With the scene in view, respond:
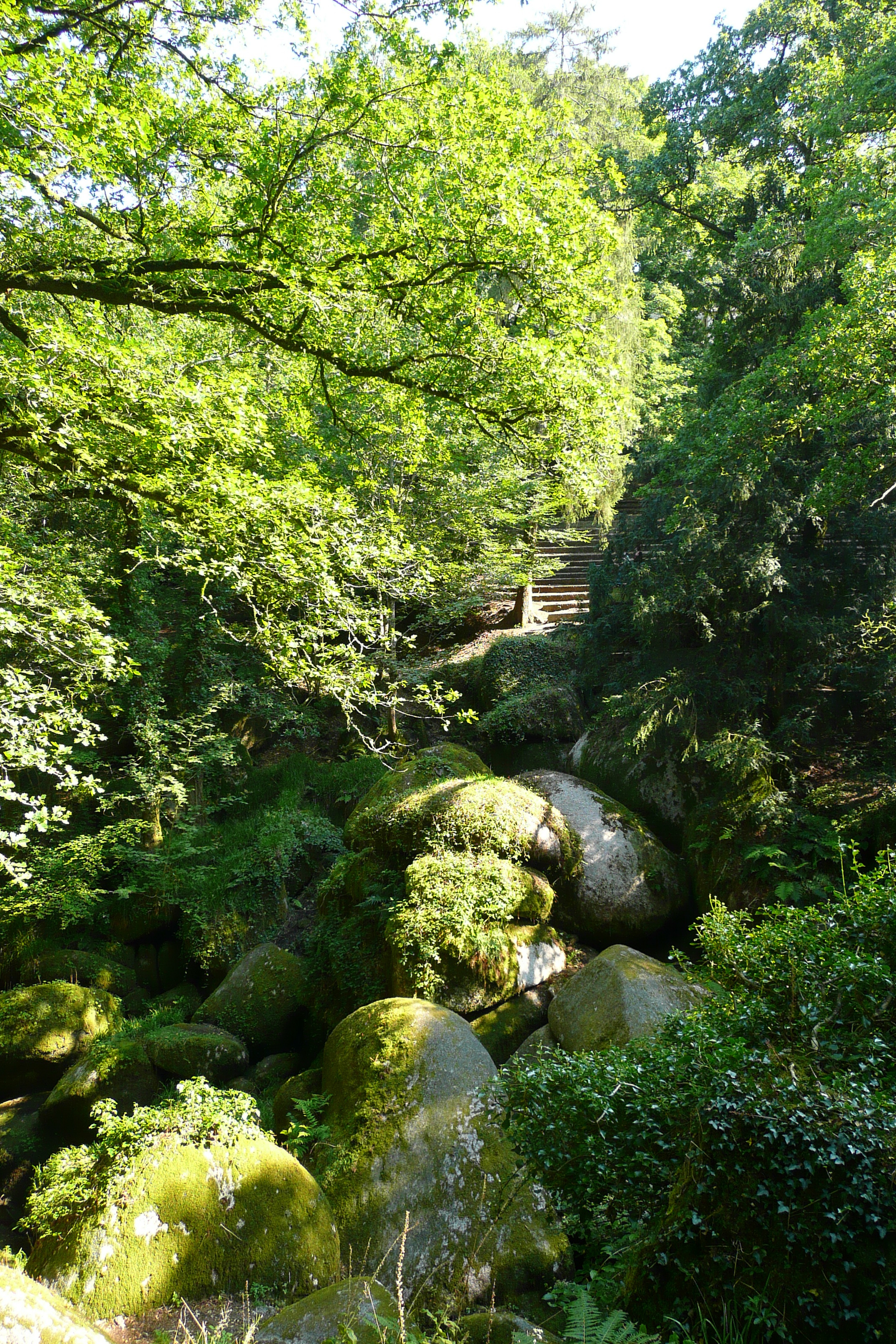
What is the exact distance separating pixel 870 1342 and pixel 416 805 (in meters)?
5.65

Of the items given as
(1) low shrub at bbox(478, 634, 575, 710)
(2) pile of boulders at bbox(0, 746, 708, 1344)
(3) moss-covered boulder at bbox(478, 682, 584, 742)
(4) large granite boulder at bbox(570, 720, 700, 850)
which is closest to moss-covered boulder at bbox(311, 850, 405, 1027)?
(2) pile of boulders at bbox(0, 746, 708, 1344)

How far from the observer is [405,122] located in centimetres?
575

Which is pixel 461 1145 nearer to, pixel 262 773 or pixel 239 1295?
pixel 239 1295

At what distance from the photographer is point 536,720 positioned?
1062 centimetres

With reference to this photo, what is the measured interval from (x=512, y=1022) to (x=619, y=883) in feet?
6.35

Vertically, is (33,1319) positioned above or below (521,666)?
below

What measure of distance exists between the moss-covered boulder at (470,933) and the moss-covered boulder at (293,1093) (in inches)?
39.8

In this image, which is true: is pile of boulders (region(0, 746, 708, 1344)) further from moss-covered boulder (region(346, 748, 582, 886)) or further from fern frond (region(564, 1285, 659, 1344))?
fern frond (region(564, 1285, 659, 1344))

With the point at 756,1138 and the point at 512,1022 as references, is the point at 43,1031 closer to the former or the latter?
the point at 512,1022

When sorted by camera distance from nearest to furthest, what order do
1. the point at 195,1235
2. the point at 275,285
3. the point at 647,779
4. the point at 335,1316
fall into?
the point at 335,1316
the point at 195,1235
the point at 275,285
the point at 647,779

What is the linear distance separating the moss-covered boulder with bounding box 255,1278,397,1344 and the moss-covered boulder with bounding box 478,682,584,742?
25.1 ft

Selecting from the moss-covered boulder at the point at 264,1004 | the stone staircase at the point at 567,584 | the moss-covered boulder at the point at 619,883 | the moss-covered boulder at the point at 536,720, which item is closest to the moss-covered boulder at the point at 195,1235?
the moss-covered boulder at the point at 264,1004

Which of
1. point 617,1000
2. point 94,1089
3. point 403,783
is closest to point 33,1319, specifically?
point 617,1000

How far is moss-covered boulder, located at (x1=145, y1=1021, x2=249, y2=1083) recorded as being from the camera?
686 cm
